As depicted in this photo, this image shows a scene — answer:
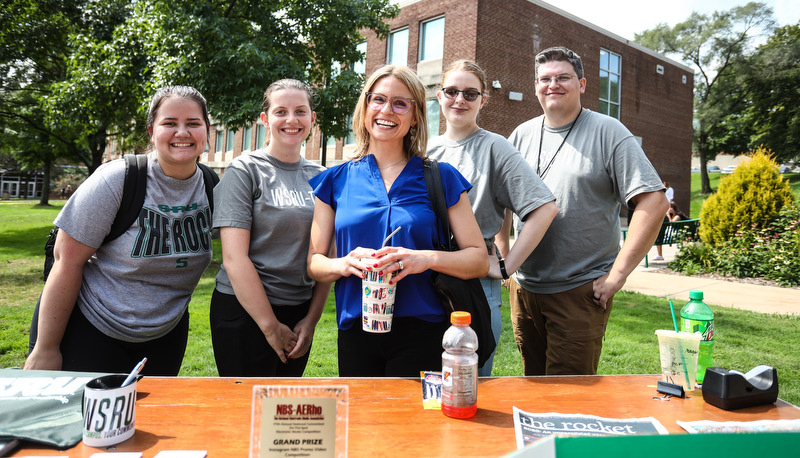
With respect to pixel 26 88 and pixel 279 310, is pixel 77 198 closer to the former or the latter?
pixel 279 310

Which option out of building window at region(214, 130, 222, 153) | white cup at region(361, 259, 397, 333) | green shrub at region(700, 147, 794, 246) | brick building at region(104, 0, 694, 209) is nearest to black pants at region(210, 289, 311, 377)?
white cup at region(361, 259, 397, 333)

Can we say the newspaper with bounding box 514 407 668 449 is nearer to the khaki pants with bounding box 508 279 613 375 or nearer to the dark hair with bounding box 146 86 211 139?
Answer: the khaki pants with bounding box 508 279 613 375

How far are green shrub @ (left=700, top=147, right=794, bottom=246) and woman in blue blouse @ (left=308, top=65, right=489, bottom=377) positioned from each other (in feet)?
33.8

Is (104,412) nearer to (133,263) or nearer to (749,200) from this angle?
(133,263)

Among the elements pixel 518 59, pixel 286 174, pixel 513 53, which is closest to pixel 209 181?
pixel 286 174

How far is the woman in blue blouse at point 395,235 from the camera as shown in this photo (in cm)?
203

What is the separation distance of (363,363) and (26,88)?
20.8 m

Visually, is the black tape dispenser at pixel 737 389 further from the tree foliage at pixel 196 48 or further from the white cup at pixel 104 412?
the tree foliage at pixel 196 48

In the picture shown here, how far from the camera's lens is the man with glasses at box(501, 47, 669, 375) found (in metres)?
2.62

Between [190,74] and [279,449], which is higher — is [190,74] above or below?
above

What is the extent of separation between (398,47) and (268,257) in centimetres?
1840

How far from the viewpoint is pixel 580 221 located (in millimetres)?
2705

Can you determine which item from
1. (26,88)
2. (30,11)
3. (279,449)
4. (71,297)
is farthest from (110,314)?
(26,88)

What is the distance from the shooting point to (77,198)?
7.27ft
